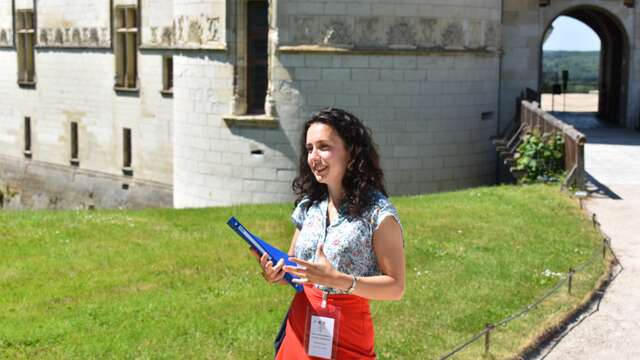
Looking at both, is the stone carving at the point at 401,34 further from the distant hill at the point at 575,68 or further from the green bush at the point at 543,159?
the distant hill at the point at 575,68

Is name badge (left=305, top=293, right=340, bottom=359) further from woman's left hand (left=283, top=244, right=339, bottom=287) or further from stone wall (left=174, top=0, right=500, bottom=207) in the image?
stone wall (left=174, top=0, right=500, bottom=207)

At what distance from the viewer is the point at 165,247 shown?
1087 centimetres

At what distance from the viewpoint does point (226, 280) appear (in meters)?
9.21

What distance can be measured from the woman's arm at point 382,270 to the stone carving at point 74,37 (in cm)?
2155

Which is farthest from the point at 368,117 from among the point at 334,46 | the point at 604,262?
the point at 604,262

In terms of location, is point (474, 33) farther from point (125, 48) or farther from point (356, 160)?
point (356, 160)

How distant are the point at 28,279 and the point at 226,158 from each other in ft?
27.1

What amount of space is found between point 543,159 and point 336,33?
14.3 feet

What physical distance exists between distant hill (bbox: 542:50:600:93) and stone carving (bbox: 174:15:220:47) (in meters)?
25.9

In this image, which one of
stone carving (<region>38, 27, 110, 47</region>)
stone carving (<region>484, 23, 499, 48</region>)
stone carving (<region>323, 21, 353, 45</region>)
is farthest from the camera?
stone carving (<region>38, 27, 110, 47</region>)

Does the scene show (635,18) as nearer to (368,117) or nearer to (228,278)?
(368,117)

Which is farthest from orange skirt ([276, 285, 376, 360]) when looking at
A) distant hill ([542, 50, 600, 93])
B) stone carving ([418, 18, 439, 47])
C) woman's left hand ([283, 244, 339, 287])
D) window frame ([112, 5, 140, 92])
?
distant hill ([542, 50, 600, 93])

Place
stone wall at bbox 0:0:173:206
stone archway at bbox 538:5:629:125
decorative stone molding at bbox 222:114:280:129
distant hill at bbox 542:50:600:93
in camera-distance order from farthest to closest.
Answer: distant hill at bbox 542:50:600:93 → stone wall at bbox 0:0:173:206 → stone archway at bbox 538:5:629:125 → decorative stone molding at bbox 222:114:280:129

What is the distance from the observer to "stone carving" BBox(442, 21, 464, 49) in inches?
667
